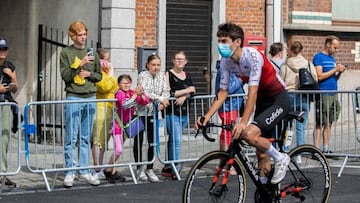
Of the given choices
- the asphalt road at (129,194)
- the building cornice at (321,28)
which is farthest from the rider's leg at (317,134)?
the building cornice at (321,28)

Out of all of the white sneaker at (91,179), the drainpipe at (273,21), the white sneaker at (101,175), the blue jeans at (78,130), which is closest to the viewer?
the blue jeans at (78,130)

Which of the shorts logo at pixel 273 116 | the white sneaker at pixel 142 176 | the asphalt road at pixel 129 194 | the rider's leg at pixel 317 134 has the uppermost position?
the shorts logo at pixel 273 116

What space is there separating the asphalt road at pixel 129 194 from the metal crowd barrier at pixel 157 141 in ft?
1.08

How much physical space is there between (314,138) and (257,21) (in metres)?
5.34

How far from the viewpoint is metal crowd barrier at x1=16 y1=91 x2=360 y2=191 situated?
10984mm

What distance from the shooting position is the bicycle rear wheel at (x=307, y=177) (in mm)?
8711

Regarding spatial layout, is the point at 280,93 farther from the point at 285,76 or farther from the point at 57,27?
the point at 57,27

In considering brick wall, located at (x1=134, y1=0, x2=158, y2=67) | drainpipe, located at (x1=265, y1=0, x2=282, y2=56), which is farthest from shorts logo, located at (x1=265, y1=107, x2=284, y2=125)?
drainpipe, located at (x1=265, y1=0, x2=282, y2=56)

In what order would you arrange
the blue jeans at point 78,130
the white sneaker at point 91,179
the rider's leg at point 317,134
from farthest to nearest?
1. the rider's leg at point 317,134
2. the white sneaker at point 91,179
3. the blue jeans at point 78,130

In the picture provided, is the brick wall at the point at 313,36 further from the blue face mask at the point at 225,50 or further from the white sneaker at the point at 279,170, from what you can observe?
the blue face mask at the point at 225,50

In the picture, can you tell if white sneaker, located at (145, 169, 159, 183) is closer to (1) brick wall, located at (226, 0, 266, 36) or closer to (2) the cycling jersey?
(2) the cycling jersey

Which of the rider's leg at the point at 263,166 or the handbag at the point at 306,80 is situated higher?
the handbag at the point at 306,80

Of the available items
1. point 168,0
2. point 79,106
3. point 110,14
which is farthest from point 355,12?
point 79,106

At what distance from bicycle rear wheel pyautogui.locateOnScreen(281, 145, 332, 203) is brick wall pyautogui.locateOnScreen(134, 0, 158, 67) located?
765cm
